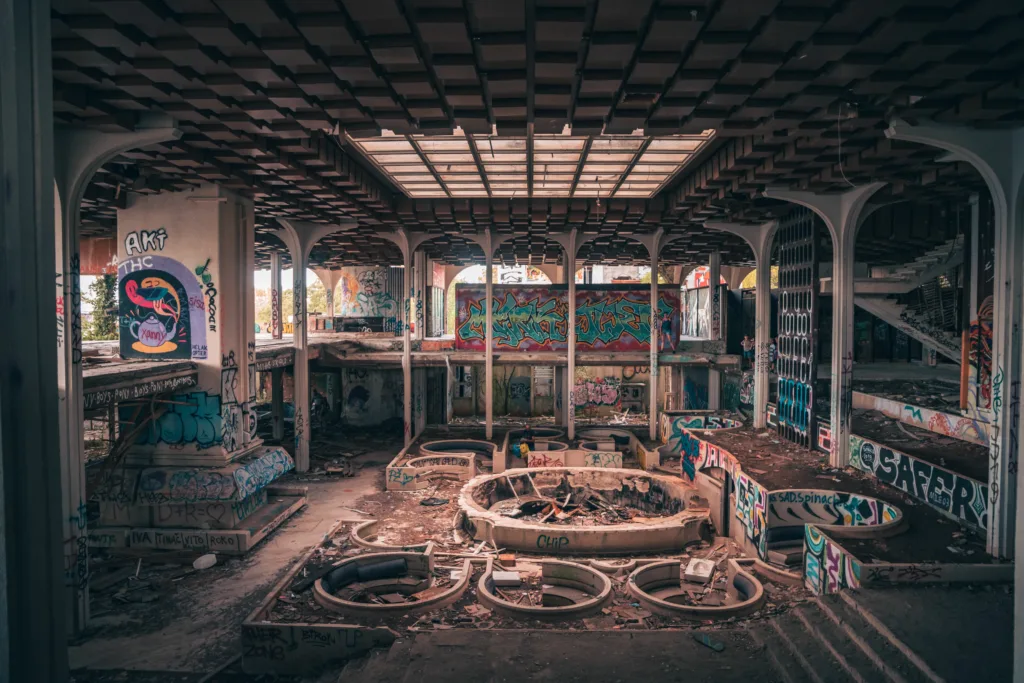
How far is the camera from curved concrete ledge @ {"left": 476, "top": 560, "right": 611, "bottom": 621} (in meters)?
9.34

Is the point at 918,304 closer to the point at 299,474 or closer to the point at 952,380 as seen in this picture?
the point at 952,380

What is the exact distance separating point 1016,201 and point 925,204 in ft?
25.8

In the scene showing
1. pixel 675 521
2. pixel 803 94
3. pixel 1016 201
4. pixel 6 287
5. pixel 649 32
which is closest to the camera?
pixel 6 287

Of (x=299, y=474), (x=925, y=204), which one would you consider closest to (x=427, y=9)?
(x=925, y=204)

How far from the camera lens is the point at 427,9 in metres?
5.77

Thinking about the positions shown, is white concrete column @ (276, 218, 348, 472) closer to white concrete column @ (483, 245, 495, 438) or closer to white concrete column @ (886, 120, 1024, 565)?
white concrete column @ (483, 245, 495, 438)

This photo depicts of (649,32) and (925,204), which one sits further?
(925,204)

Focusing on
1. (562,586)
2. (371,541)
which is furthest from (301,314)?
(562,586)

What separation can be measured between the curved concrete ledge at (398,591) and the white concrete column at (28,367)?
26.2 ft

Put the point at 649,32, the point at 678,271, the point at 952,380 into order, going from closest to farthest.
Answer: the point at 649,32
the point at 952,380
the point at 678,271

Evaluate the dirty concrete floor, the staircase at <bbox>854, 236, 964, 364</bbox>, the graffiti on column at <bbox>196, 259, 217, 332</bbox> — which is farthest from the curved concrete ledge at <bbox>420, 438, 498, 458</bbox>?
the staircase at <bbox>854, 236, 964, 364</bbox>

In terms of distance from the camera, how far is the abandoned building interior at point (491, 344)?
5895 mm

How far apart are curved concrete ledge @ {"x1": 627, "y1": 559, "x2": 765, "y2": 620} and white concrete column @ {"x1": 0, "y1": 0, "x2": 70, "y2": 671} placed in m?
8.96

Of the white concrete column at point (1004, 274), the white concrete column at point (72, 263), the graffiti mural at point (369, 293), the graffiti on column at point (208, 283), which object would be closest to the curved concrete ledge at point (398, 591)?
the white concrete column at point (72, 263)
